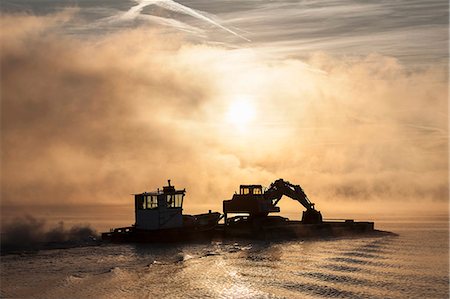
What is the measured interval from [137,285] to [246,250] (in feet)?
94.6

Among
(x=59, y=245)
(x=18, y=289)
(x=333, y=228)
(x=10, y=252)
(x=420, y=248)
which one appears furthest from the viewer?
(x=333, y=228)

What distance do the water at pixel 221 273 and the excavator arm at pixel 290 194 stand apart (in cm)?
1986

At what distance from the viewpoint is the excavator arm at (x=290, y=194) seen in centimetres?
9944

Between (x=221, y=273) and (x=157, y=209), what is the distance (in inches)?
1016

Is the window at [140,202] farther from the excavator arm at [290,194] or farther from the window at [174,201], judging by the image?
the excavator arm at [290,194]

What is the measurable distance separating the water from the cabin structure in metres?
4.70

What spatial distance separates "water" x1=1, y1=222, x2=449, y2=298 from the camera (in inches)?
1917

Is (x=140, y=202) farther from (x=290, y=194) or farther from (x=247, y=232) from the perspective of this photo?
(x=290, y=194)

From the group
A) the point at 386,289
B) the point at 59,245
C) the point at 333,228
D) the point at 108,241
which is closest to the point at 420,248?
the point at 333,228

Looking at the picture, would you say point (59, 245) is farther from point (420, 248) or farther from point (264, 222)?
point (420, 248)

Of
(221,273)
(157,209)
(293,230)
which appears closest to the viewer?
(221,273)

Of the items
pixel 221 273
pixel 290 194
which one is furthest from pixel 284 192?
pixel 221 273

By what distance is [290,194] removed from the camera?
→ 10262 centimetres

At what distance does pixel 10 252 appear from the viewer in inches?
2594
